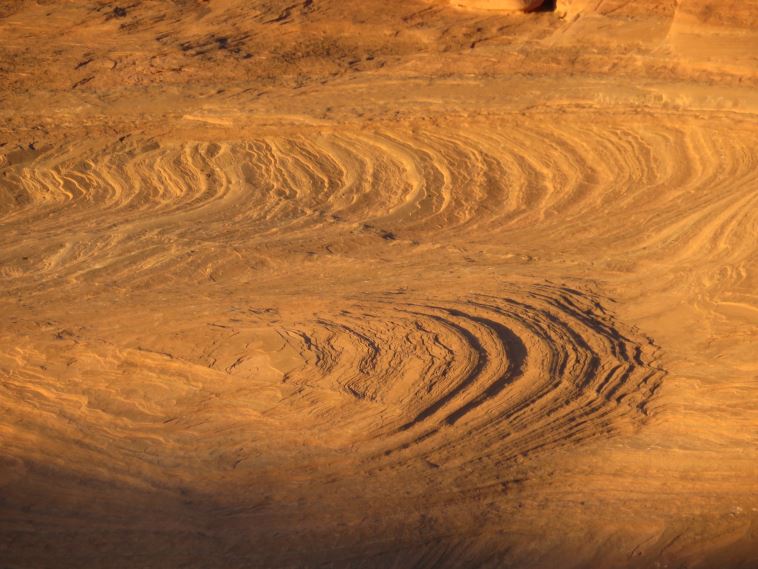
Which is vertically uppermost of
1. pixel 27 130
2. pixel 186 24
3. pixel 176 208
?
pixel 186 24

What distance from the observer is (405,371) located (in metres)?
5.57

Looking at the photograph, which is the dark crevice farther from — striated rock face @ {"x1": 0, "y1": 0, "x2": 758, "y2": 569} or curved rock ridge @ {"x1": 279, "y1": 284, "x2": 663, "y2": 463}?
curved rock ridge @ {"x1": 279, "y1": 284, "x2": 663, "y2": 463}

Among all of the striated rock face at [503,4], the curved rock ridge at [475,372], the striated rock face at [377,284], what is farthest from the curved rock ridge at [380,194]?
the striated rock face at [503,4]

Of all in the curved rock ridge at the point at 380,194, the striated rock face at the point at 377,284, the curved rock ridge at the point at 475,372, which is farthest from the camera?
the curved rock ridge at the point at 380,194

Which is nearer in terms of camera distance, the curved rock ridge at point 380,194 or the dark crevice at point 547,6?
the curved rock ridge at point 380,194

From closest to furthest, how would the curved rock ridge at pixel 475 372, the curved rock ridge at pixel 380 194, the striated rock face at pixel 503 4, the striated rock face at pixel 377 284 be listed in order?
the striated rock face at pixel 377 284 → the curved rock ridge at pixel 475 372 → the curved rock ridge at pixel 380 194 → the striated rock face at pixel 503 4

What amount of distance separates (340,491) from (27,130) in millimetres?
6335

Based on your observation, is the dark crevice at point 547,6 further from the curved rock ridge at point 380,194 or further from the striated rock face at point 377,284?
the curved rock ridge at point 380,194

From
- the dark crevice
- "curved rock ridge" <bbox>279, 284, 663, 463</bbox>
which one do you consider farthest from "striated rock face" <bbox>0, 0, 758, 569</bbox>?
the dark crevice

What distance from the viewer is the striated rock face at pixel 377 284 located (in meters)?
4.45

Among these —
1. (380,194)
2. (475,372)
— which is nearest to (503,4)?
(380,194)

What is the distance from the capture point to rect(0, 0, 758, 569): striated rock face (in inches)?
175

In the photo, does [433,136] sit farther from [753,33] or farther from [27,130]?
[27,130]

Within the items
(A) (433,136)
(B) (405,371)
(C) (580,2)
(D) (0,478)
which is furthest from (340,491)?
(C) (580,2)
